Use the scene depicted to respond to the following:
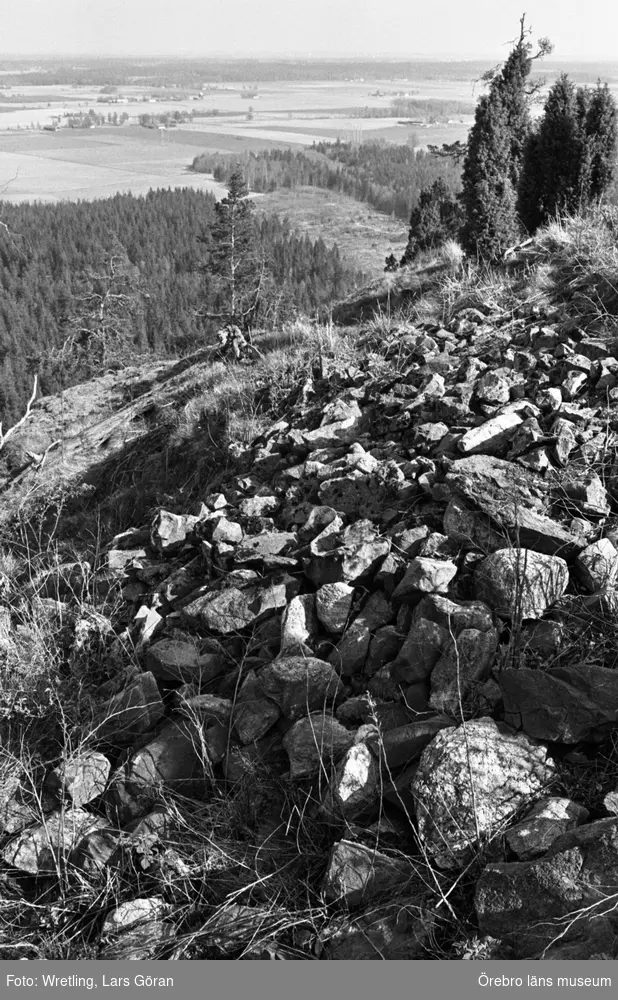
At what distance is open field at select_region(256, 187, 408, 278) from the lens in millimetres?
82750

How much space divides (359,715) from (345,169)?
11632 centimetres

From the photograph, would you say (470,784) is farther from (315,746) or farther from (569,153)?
(569,153)

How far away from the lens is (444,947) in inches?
75.8

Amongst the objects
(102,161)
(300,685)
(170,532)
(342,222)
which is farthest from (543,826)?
(342,222)

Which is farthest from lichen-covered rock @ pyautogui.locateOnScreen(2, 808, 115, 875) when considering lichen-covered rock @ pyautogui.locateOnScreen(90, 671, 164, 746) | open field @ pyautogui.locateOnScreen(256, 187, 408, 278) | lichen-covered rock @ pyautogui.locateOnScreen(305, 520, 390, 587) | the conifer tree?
open field @ pyautogui.locateOnScreen(256, 187, 408, 278)

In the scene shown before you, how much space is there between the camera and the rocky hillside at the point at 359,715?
204 centimetres

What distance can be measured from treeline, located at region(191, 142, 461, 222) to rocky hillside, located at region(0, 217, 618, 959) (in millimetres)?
90962

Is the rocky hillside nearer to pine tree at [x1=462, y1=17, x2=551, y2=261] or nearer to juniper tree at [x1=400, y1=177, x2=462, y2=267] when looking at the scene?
pine tree at [x1=462, y1=17, x2=551, y2=261]

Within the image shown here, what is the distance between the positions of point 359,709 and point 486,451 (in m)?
1.65

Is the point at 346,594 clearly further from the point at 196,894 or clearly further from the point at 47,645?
the point at 47,645

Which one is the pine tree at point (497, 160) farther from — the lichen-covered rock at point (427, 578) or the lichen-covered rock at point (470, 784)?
the lichen-covered rock at point (470, 784)

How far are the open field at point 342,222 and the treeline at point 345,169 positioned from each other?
186cm

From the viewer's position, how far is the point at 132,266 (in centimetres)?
5953

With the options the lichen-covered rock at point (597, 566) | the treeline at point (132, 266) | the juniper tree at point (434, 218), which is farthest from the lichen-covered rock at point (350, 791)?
the treeline at point (132, 266)
